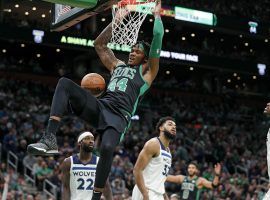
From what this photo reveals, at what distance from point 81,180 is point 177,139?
18984 millimetres

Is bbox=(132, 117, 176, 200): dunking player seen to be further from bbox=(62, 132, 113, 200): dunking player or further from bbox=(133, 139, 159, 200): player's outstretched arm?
bbox=(62, 132, 113, 200): dunking player

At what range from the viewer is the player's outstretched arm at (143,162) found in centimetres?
961

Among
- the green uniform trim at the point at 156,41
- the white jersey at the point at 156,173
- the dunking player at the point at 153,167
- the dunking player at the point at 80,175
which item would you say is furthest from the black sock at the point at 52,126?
the white jersey at the point at 156,173

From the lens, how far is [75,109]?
712cm

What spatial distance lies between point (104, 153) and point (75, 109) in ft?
1.92

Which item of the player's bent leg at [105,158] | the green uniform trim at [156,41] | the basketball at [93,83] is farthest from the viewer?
the basketball at [93,83]

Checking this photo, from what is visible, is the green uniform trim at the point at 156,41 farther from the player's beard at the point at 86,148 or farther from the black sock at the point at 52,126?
the player's beard at the point at 86,148

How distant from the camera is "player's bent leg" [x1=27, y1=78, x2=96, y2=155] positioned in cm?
676

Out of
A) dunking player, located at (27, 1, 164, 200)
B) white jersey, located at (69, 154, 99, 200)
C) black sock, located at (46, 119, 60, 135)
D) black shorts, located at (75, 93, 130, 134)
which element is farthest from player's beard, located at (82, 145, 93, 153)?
black sock, located at (46, 119, 60, 135)

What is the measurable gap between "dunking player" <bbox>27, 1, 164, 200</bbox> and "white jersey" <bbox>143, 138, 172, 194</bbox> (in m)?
2.48

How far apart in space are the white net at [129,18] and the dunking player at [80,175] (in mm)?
1746

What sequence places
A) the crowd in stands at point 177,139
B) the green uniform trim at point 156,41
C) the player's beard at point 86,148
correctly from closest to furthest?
the green uniform trim at point 156,41
the player's beard at point 86,148
the crowd in stands at point 177,139

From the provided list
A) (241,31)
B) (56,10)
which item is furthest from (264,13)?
(56,10)

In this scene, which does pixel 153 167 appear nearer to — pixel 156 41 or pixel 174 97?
pixel 156 41
